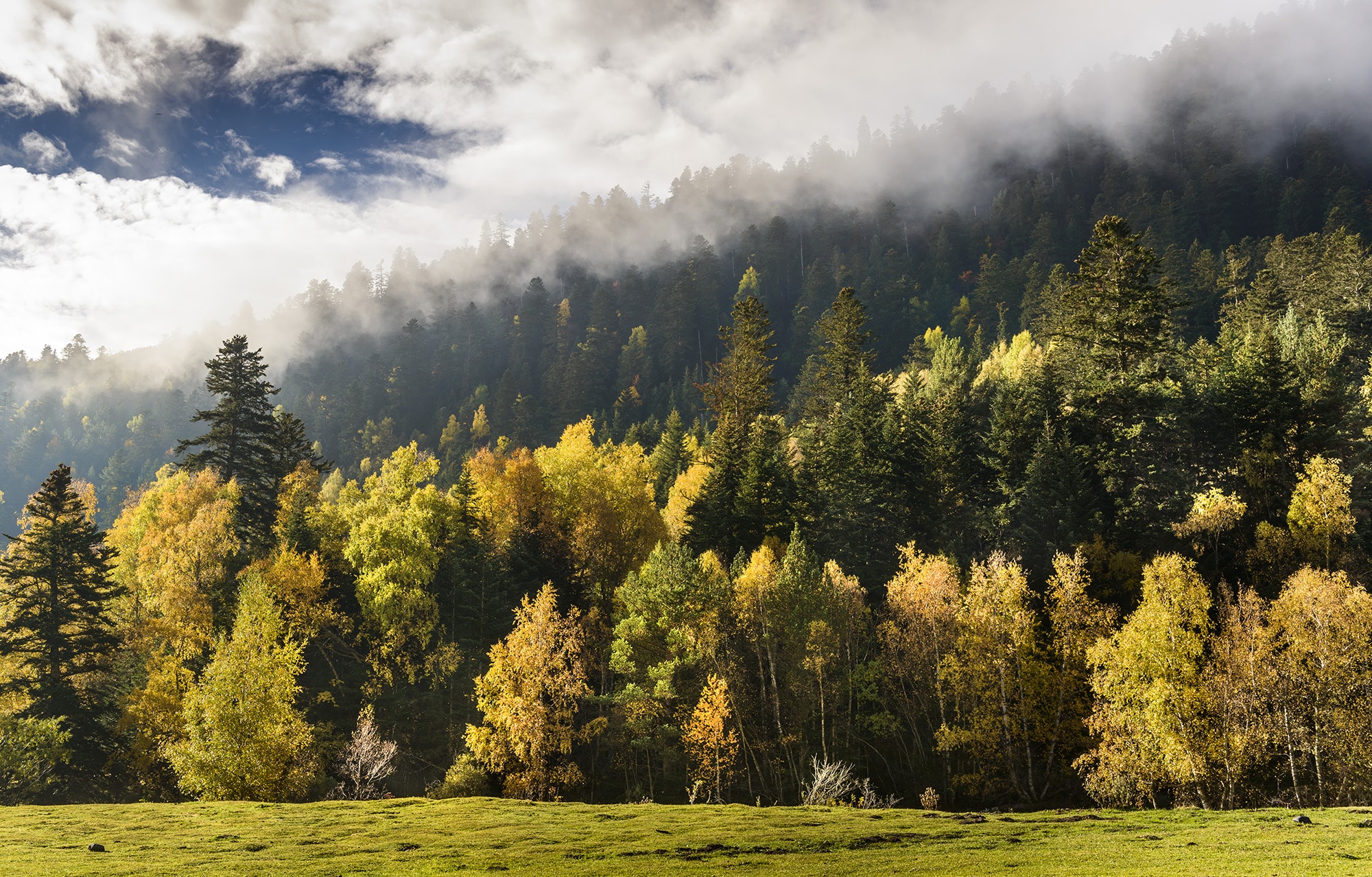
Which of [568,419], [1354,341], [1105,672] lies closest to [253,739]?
[1105,672]

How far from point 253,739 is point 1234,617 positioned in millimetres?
54226

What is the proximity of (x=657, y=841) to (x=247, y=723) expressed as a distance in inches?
1091

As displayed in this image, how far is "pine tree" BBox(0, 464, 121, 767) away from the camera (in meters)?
48.0

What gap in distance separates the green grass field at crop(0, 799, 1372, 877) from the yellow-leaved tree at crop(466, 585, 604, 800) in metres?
10.1

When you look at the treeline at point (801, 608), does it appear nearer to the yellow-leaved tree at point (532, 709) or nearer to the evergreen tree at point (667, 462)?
the yellow-leaved tree at point (532, 709)

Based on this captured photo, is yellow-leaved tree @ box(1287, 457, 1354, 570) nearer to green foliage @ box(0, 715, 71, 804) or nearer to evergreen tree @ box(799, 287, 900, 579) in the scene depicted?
evergreen tree @ box(799, 287, 900, 579)

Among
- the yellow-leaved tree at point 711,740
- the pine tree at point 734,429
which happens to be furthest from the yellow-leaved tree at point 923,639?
the pine tree at point 734,429

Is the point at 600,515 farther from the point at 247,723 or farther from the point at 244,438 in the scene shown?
the point at 244,438

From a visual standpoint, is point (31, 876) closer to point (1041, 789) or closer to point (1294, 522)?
point (1041, 789)

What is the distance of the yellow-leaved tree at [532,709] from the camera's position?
1811 inches

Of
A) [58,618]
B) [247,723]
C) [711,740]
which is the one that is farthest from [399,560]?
[711,740]

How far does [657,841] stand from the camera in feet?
91.2

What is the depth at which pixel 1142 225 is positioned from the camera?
157m

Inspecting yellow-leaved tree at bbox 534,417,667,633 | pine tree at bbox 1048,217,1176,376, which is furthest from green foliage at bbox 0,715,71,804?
pine tree at bbox 1048,217,1176,376
